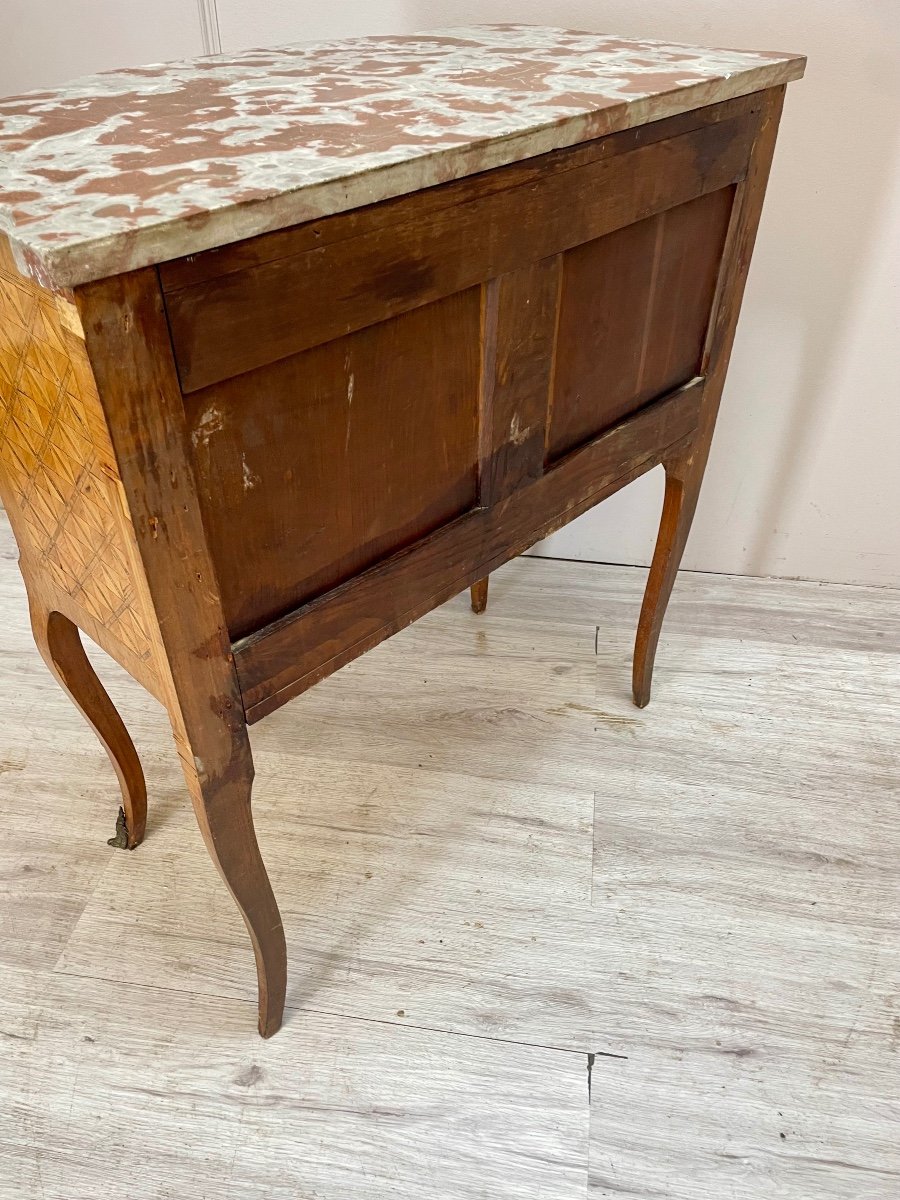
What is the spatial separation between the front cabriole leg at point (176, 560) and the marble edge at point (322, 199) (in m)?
0.02

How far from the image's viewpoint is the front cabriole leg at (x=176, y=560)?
553 mm

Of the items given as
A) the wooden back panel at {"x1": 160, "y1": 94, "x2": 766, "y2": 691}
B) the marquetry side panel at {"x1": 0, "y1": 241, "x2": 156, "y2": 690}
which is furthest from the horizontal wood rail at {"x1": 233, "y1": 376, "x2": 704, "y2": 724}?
the marquetry side panel at {"x1": 0, "y1": 241, "x2": 156, "y2": 690}

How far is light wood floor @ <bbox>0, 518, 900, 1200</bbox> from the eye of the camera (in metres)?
0.98

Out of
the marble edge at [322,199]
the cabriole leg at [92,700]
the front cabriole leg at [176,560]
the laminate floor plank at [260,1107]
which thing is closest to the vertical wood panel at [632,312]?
the marble edge at [322,199]

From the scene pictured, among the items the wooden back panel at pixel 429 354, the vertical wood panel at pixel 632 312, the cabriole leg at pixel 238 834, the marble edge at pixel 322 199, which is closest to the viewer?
the marble edge at pixel 322 199

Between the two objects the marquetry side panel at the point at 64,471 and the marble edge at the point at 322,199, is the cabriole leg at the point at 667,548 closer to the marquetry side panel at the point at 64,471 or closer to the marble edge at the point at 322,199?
the marble edge at the point at 322,199

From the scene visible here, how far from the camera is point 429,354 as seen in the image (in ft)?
2.55

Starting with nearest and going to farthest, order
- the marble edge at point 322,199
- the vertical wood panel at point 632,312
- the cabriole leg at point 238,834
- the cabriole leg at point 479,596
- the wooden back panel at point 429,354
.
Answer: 1. the marble edge at point 322,199
2. the wooden back panel at point 429,354
3. the cabriole leg at point 238,834
4. the vertical wood panel at point 632,312
5. the cabriole leg at point 479,596

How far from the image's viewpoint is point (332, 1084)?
1033mm

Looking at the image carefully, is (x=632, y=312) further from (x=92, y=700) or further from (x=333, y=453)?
(x=92, y=700)

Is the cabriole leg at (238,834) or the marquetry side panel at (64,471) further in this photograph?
the cabriole leg at (238,834)

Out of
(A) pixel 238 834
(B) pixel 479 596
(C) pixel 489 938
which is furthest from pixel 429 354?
(B) pixel 479 596

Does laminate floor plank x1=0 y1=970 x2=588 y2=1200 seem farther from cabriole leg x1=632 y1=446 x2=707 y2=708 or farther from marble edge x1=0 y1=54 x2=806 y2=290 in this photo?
marble edge x1=0 y1=54 x2=806 y2=290

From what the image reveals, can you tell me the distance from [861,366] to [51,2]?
141cm
